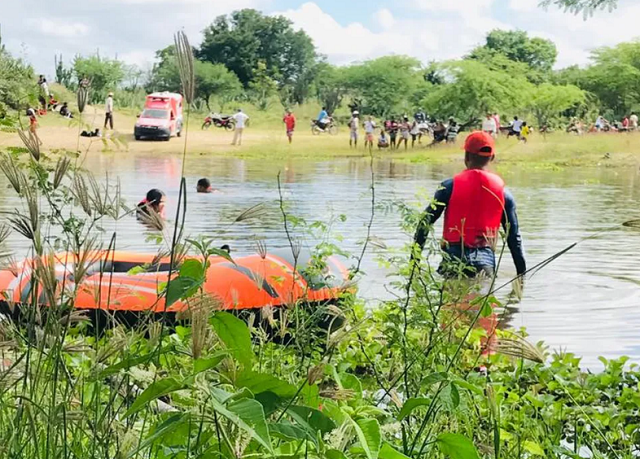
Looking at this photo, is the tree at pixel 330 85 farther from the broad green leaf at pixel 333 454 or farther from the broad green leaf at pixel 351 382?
the broad green leaf at pixel 333 454

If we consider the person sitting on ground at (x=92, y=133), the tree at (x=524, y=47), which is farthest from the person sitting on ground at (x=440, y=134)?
the tree at (x=524, y=47)

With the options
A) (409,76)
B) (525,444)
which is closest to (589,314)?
(525,444)

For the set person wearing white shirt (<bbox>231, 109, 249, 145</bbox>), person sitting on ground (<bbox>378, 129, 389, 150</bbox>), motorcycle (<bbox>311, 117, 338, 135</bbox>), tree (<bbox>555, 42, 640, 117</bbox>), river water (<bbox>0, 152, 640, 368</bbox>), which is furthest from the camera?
tree (<bbox>555, 42, 640, 117</bbox>)

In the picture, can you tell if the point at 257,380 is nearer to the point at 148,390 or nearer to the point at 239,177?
the point at 148,390

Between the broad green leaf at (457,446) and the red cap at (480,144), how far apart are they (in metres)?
5.55

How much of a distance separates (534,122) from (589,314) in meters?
46.1

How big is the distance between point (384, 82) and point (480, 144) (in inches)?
2499

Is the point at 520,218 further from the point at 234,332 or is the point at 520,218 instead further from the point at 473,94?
the point at 473,94

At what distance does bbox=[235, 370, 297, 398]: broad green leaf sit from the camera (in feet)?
5.57

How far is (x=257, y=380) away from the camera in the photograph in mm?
1698

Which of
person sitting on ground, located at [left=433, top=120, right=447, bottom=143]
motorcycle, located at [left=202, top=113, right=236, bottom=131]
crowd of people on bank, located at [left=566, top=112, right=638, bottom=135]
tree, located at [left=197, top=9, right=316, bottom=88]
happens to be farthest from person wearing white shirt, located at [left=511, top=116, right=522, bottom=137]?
tree, located at [left=197, top=9, right=316, bottom=88]

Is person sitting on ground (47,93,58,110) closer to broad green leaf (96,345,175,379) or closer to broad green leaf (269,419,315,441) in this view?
broad green leaf (96,345,175,379)

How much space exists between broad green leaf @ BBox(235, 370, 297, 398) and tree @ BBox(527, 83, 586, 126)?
167 ft

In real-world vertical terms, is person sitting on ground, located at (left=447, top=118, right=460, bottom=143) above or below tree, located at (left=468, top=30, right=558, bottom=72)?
below
